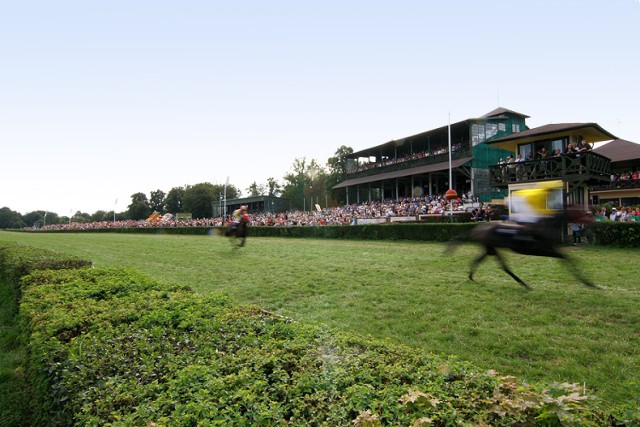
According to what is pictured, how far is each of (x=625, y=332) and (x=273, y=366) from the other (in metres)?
5.32

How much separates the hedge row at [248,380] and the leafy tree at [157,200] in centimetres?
11042

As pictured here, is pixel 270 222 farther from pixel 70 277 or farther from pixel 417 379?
pixel 417 379

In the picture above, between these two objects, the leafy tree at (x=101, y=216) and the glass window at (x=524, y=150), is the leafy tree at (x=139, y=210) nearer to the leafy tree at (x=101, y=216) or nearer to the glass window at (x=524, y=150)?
the leafy tree at (x=101, y=216)

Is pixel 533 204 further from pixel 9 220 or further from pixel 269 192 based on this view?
pixel 9 220

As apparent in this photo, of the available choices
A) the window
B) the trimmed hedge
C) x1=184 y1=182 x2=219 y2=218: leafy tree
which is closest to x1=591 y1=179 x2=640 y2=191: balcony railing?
the window

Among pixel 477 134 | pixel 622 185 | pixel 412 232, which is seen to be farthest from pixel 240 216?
pixel 622 185

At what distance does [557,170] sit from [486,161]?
43.2 feet

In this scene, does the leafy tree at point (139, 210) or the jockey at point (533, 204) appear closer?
the jockey at point (533, 204)

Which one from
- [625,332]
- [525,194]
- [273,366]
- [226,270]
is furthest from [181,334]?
[226,270]

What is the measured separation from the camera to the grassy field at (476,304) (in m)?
4.66

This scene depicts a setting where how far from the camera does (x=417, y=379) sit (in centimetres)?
273

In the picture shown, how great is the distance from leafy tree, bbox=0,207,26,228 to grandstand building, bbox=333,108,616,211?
128860mm

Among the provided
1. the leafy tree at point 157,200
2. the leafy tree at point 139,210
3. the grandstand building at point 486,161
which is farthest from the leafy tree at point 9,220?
the grandstand building at point 486,161

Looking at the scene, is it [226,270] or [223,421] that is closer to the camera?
[223,421]
